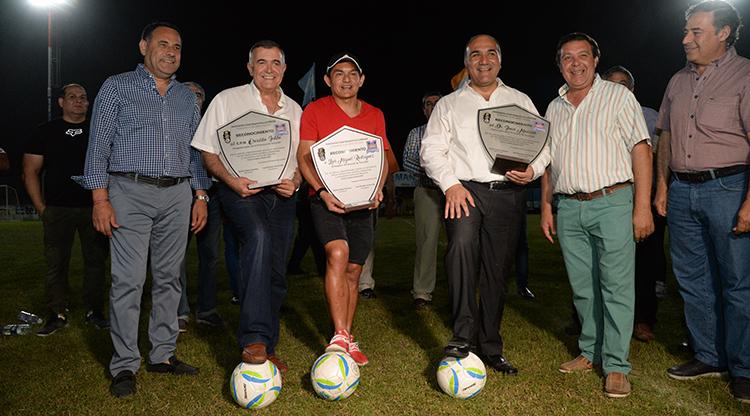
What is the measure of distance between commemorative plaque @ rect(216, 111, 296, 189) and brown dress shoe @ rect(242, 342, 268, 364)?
3.72 ft

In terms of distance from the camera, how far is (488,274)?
4.18m

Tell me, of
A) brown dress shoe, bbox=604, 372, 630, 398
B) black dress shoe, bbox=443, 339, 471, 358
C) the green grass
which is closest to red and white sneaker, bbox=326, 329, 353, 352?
the green grass

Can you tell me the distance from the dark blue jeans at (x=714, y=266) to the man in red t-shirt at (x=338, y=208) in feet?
7.52

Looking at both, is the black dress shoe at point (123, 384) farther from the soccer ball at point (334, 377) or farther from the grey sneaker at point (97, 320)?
the grey sneaker at point (97, 320)

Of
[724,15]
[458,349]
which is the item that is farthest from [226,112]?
[724,15]

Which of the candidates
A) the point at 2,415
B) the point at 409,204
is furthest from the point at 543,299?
the point at 409,204

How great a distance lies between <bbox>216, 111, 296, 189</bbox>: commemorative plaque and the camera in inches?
162

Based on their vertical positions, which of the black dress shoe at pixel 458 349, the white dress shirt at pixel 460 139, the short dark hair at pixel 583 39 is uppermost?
the short dark hair at pixel 583 39

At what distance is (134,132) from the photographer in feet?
13.1

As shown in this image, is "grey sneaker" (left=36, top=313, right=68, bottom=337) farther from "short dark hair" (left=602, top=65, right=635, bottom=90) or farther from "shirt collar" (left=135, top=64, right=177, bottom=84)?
"short dark hair" (left=602, top=65, right=635, bottom=90)

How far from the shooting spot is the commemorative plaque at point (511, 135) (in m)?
3.97

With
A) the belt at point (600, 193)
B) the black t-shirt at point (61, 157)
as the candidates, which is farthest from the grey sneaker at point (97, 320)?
the belt at point (600, 193)

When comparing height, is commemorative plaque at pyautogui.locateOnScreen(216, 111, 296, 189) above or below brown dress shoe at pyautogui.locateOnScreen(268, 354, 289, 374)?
above

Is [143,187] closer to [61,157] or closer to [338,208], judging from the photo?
[338,208]
